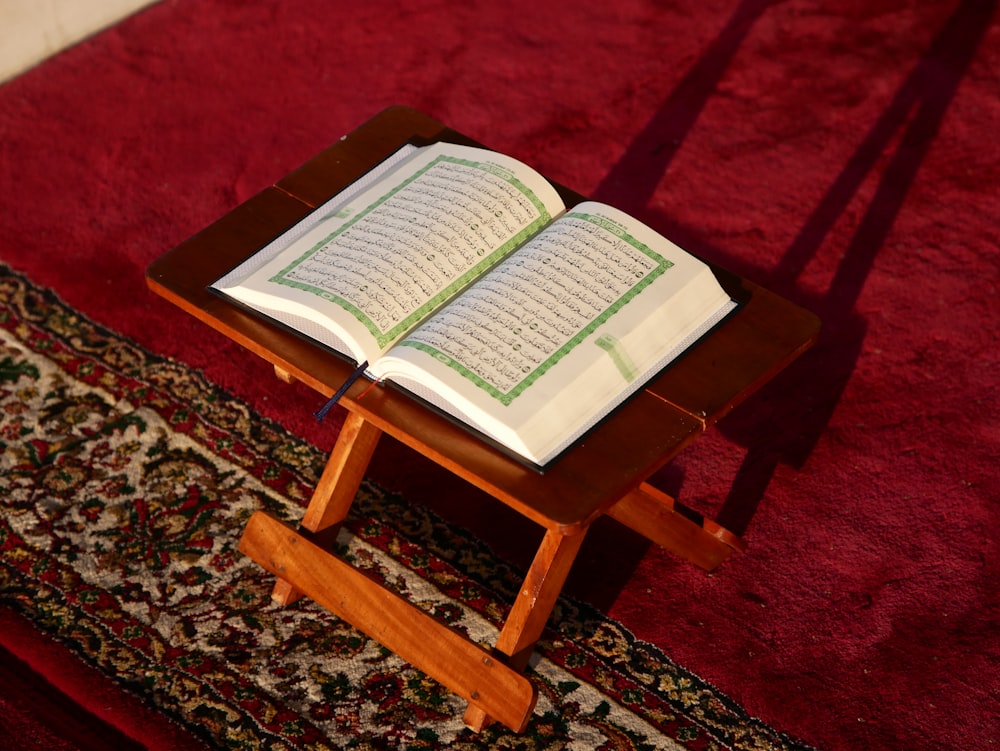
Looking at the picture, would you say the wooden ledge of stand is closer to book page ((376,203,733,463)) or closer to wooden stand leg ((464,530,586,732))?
wooden stand leg ((464,530,586,732))

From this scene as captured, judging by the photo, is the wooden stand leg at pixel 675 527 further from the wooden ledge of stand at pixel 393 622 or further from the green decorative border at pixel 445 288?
the green decorative border at pixel 445 288

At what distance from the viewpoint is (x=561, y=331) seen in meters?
1.92

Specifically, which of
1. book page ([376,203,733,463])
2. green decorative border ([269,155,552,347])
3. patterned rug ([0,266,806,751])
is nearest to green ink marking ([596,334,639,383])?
book page ([376,203,733,463])

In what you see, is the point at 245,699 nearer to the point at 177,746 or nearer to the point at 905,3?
the point at 177,746

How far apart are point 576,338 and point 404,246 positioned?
32 cm

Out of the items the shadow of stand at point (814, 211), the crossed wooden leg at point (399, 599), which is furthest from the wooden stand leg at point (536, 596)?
the shadow of stand at point (814, 211)

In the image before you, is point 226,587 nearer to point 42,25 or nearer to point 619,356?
point 619,356

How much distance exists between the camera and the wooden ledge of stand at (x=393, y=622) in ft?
6.98

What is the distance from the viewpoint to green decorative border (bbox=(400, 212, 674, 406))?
1833mm

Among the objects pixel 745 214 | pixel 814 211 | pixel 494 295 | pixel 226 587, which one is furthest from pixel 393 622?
pixel 814 211

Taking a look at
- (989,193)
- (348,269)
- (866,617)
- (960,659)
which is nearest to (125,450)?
(348,269)

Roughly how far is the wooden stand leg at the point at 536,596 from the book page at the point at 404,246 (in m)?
0.44

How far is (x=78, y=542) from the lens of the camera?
2.55m

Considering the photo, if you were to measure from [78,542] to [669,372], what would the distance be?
126cm
